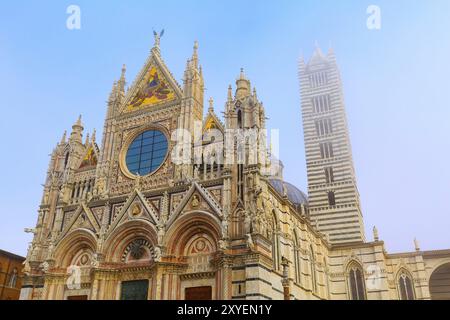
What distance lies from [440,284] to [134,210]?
2769cm

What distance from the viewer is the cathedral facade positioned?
2069cm

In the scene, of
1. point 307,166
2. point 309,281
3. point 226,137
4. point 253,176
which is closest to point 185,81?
point 226,137

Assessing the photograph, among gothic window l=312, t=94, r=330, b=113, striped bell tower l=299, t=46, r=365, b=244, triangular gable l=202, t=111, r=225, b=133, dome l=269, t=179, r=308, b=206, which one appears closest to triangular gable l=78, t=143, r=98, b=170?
triangular gable l=202, t=111, r=225, b=133

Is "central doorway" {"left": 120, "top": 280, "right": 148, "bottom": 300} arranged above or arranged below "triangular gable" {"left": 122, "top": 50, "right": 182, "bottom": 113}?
below

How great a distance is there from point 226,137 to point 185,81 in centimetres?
627

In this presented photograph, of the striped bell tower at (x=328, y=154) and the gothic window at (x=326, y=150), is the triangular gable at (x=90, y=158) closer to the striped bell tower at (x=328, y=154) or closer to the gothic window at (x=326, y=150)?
the striped bell tower at (x=328, y=154)

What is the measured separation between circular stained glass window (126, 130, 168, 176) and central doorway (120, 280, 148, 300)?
6.65 m

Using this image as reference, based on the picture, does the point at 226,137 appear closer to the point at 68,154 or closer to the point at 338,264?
the point at 68,154

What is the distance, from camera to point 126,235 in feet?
77.9

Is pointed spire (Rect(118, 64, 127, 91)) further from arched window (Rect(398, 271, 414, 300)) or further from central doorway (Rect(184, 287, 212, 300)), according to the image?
arched window (Rect(398, 271, 414, 300))

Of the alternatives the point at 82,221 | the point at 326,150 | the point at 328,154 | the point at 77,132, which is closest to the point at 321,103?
the point at 326,150

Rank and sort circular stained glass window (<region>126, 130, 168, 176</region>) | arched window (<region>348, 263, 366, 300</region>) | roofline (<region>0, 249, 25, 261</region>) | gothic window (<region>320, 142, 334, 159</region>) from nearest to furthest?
circular stained glass window (<region>126, 130, 168, 176</region>) → arched window (<region>348, 263, 366, 300</region>) → roofline (<region>0, 249, 25, 261</region>) → gothic window (<region>320, 142, 334, 159</region>)

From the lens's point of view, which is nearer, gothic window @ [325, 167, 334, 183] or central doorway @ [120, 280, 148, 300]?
central doorway @ [120, 280, 148, 300]
